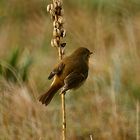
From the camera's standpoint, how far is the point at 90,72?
755 centimetres

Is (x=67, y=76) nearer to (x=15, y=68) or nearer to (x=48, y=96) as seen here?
(x=48, y=96)

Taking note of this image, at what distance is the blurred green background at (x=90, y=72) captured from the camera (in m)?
5.74

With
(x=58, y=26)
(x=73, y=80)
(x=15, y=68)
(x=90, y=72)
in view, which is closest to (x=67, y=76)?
(x=73, y=80)

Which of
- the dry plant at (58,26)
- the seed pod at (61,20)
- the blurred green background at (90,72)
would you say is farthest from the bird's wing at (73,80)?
the blurred green background at (90,72)

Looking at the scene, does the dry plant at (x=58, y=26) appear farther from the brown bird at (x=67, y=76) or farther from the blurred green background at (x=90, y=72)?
the blurred green background at (x=90, y=72)

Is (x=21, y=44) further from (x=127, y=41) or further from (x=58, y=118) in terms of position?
(x=58, y=118)

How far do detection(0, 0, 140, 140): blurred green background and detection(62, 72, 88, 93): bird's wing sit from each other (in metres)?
1.48

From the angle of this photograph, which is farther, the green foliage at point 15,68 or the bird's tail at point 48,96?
the green foliage at point 15,68

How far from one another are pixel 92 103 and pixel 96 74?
901mm

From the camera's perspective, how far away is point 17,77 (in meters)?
6.36

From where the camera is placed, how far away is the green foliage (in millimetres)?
6352

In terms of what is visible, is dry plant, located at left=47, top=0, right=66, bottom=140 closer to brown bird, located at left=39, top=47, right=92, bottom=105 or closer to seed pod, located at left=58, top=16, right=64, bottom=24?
seed pod, located at left=58, top=16, right=64, bottom=24

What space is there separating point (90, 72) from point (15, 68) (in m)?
0.99

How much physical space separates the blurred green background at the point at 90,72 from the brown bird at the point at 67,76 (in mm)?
1417
